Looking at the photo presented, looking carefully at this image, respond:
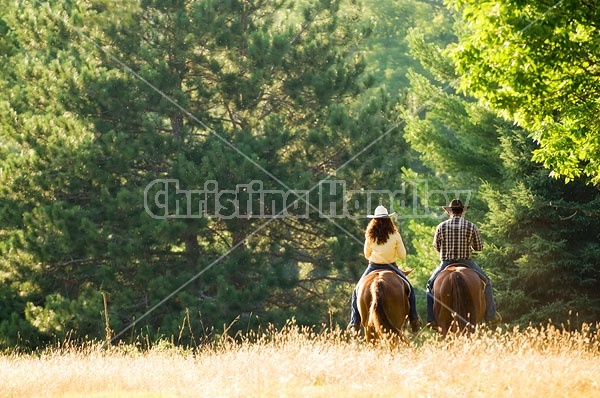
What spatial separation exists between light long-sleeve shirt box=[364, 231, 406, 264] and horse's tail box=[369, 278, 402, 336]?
0.42m

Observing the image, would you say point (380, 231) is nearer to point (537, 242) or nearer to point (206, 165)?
point (537, 242)

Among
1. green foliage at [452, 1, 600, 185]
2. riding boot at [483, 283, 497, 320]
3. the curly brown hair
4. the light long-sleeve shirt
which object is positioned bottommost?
riding boot at [483, 283, 497, 320]

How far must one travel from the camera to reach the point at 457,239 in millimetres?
11320

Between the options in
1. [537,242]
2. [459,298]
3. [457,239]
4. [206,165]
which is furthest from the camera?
[206,165]

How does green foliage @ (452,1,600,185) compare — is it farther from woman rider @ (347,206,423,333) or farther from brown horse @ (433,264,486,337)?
brown horse @ (433,264,486,337)

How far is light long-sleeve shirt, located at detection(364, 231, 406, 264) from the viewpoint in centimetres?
1082

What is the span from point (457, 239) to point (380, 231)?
1.15 metres

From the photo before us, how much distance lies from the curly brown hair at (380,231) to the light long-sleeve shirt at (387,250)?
0.04 m

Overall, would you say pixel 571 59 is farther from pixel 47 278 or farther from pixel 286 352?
pixel 47 278

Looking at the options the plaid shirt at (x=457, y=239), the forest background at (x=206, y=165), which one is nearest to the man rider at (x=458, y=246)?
the plaid shirt at (x=457, y=239)

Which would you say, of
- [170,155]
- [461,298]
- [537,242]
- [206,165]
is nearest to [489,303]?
[461,298]

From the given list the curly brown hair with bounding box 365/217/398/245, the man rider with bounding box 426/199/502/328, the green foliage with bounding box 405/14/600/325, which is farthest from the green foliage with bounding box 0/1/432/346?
the curly brown hair with bounding box 365/217/398/245

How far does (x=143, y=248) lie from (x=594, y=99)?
14.9m

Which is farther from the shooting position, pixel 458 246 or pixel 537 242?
pixel 537 242
